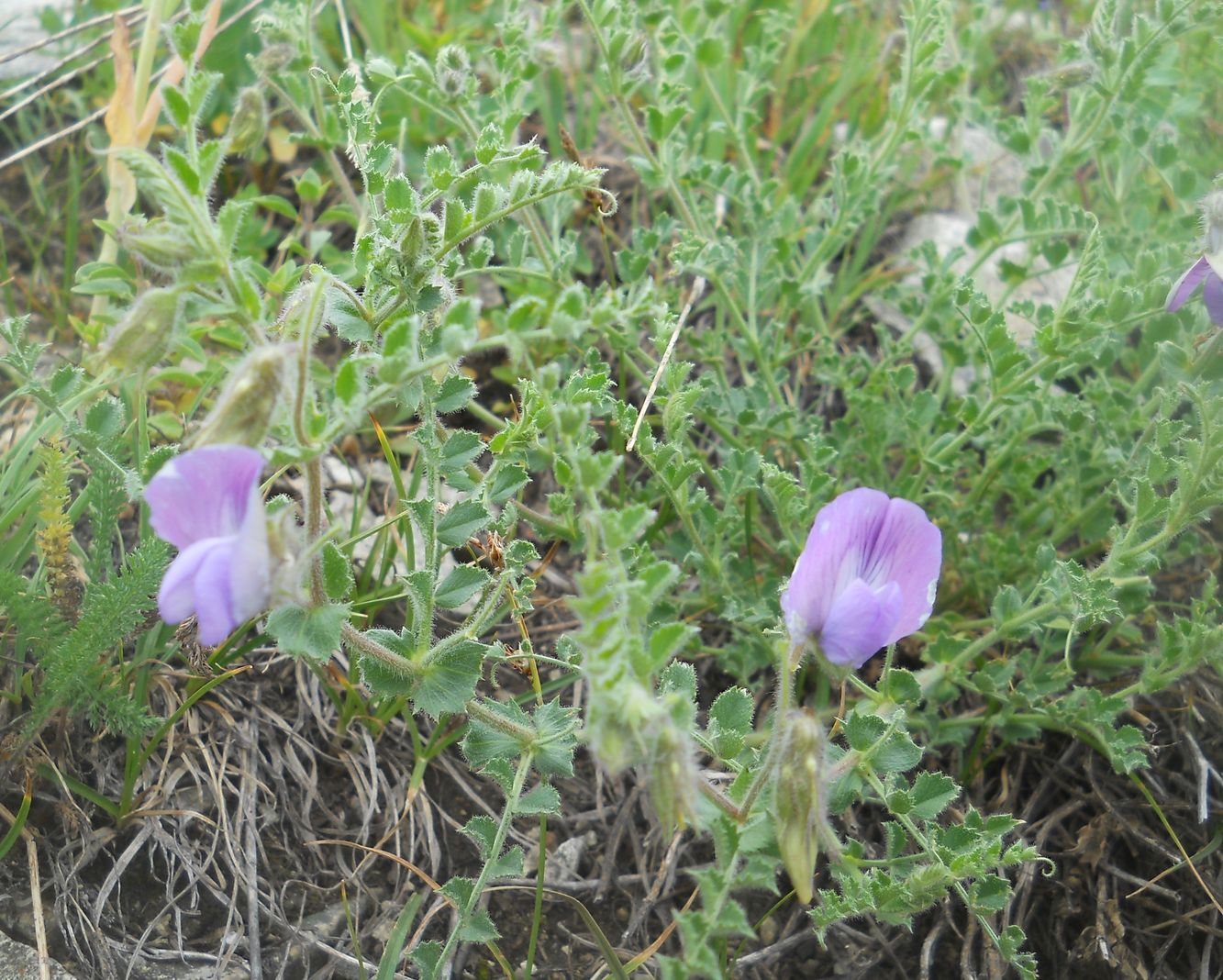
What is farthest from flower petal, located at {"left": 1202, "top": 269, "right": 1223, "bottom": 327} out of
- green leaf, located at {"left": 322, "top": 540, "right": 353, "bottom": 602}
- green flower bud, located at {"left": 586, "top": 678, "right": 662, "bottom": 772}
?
green leaf, located at {"left": 322, "top": 540, "right": 353, "bottom": 602}

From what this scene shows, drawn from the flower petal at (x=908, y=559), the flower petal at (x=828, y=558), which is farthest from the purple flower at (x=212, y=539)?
the flower petal at (x=908, y=559)

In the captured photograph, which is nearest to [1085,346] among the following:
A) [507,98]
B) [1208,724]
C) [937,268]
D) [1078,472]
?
[1078,472]

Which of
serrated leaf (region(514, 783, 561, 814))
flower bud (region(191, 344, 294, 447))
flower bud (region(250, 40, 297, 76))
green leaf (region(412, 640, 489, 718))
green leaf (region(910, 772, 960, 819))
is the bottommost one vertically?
green leaf (region(910, 772, 960, 819))

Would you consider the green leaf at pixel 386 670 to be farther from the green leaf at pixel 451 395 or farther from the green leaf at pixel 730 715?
the green leaf at pixel 730 715

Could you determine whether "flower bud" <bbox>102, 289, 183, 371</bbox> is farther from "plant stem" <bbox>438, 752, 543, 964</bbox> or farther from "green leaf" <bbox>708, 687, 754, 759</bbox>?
"green leaf" <bbox>708, 687, 754, 759</bbox>

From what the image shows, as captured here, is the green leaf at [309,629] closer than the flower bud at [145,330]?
No

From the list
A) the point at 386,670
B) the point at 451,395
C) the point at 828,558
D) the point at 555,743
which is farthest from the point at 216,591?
the point at 828,558

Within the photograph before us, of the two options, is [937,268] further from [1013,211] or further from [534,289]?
[534,289]
